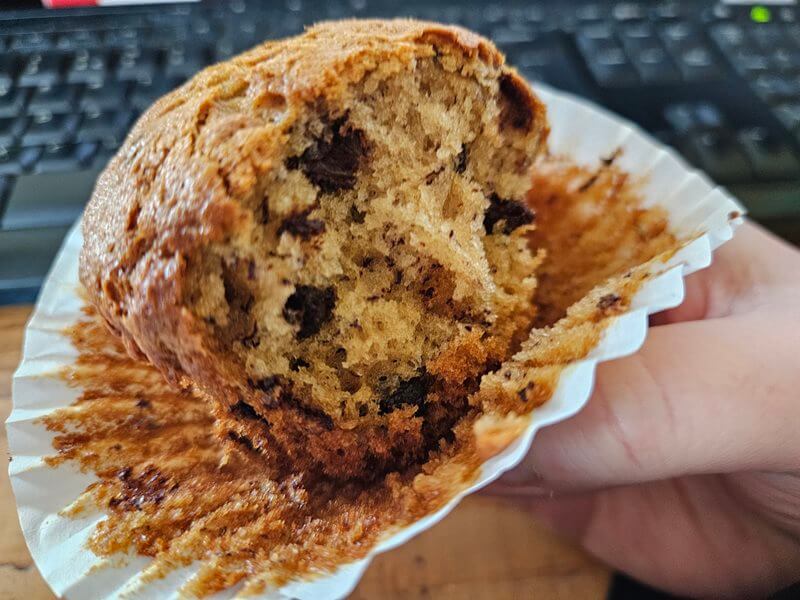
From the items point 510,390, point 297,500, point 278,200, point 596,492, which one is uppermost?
point 278,200

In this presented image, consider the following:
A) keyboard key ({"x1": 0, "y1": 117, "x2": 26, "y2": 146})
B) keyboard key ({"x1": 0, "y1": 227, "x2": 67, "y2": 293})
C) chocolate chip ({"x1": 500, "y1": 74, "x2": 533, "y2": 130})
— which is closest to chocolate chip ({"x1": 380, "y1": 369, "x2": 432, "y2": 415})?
chocolate chip ({"x1": 500, "y1": 74, "x2": 533, "y2": 130})

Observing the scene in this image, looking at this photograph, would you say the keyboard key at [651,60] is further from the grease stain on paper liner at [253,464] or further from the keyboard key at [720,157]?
the grease stain on paper liner at [253,464]

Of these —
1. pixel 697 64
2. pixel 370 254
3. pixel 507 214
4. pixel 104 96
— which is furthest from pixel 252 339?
pixel 697 64

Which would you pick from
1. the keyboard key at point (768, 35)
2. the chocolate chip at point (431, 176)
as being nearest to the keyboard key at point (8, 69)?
the chocolate chip at point (431, 176)

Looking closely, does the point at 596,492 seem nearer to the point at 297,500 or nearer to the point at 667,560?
the point at 667,560

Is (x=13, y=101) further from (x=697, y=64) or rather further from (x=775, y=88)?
(x=775, y=88)

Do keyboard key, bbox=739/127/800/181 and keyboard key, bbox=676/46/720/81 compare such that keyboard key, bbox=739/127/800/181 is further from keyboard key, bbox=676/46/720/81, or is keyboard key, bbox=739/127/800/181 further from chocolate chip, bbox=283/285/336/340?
chocolate chip, bbox=283/285/336/340

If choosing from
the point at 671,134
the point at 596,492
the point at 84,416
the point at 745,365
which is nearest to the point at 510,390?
the point at 745,365
